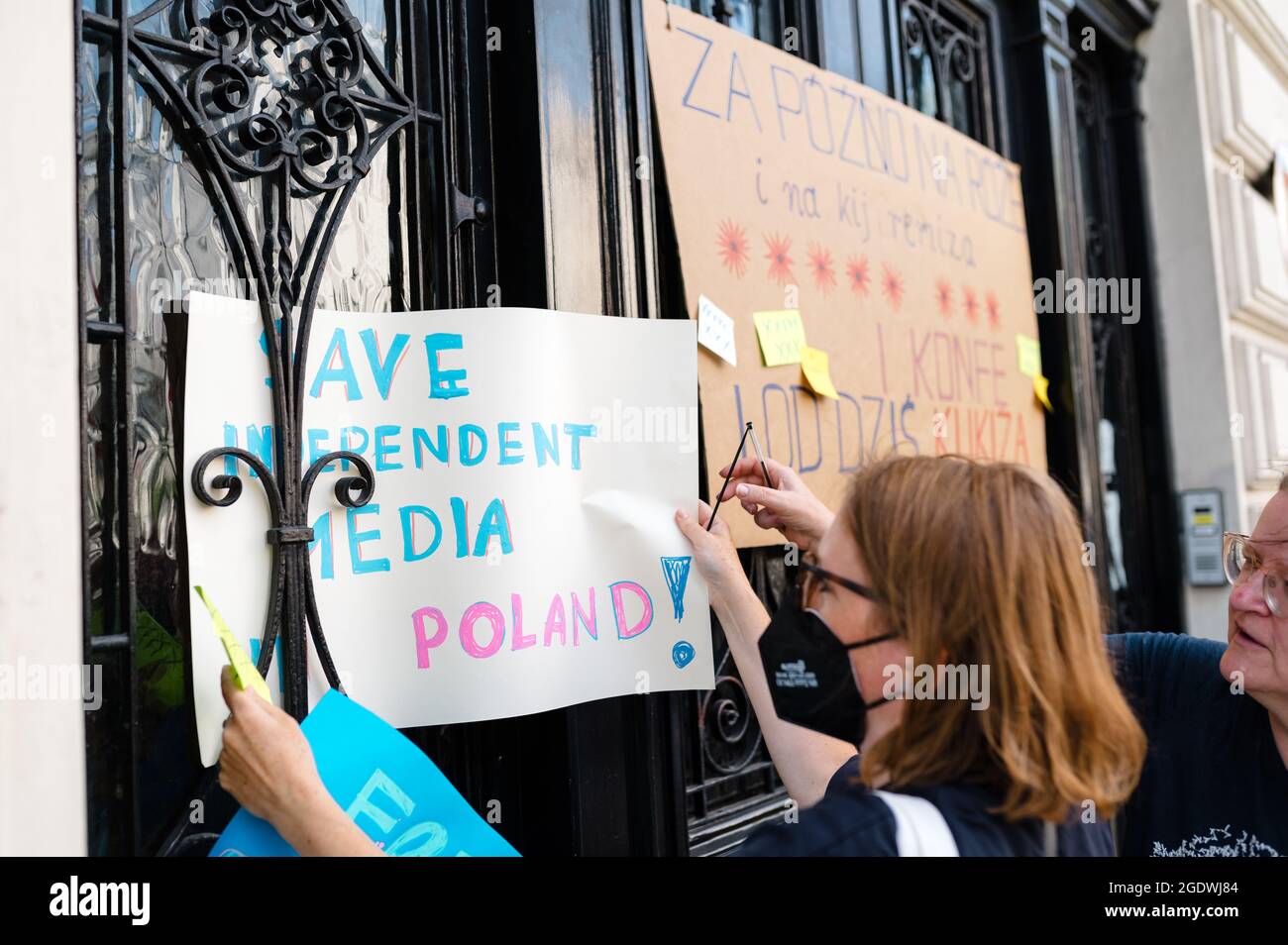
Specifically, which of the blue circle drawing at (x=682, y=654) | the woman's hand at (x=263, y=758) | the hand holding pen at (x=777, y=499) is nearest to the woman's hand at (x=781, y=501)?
the hand holding pen at (x=777, y=499)

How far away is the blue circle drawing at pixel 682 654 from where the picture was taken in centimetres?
158

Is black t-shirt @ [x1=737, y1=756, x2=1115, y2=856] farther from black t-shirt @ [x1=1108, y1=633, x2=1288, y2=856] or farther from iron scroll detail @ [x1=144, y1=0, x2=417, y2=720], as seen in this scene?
iron scroll detail @ [x1=144, y1=0, x2=417, y2=720]

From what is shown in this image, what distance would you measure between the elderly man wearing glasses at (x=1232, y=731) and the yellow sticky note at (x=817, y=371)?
707mm

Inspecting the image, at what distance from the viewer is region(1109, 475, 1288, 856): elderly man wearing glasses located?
50.8 inches

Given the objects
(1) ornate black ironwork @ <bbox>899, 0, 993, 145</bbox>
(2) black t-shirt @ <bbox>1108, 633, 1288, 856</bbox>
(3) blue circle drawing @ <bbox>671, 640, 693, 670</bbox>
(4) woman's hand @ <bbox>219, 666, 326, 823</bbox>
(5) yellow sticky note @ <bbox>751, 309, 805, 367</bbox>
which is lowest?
(2) black t-shirt @ <bbox>1108, 633, 1288, 856</bbox>

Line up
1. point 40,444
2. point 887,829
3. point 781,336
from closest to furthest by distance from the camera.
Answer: point 887,829, point 40,444, point 781,336

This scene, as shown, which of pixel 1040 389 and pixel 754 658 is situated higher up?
pixel 1040 389

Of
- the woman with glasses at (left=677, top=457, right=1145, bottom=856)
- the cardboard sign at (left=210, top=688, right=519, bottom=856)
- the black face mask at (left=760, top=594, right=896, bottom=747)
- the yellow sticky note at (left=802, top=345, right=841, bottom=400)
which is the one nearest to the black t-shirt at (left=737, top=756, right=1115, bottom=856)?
the woman with glasses at (left=677, top=457, right=1145, bottom=856)

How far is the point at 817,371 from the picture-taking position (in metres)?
1.90

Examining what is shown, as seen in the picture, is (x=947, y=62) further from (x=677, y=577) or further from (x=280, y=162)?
(x=280, y=162)

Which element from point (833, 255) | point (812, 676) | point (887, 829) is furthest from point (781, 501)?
point (887, 829)

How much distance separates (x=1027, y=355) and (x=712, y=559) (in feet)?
4.88

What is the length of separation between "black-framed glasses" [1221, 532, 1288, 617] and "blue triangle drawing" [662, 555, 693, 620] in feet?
2.42
